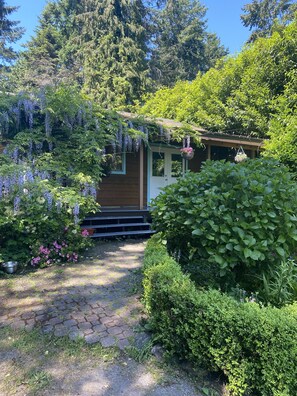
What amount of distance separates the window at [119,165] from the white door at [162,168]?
99cm

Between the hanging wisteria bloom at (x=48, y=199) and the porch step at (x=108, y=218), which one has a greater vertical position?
the hanging wisteria bloom at (x=48, y=199)

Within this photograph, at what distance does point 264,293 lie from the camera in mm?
3057

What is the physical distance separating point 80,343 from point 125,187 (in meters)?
6.85

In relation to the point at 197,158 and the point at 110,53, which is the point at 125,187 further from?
the point at 110,53

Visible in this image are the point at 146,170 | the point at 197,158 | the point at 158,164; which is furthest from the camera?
the point at 197,158

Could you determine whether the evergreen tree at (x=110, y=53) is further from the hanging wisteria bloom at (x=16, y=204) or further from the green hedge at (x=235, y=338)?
the green hedge at (x=235, y=338)

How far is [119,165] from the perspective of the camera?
917cm

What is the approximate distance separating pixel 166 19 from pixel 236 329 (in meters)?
28.2

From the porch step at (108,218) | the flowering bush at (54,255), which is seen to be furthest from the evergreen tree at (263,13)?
the flowering bush at (54,255)

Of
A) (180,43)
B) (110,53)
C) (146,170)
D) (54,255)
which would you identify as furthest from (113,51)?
(54,255)

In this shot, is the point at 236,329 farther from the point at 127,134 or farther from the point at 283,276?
the point at 127,134

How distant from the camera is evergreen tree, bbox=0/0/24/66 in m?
23.5

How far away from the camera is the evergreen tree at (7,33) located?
77.0ft

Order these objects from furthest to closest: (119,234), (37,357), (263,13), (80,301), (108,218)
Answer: (263,13) → (108,218) → (119,234) → (80,301) → (37,357)
